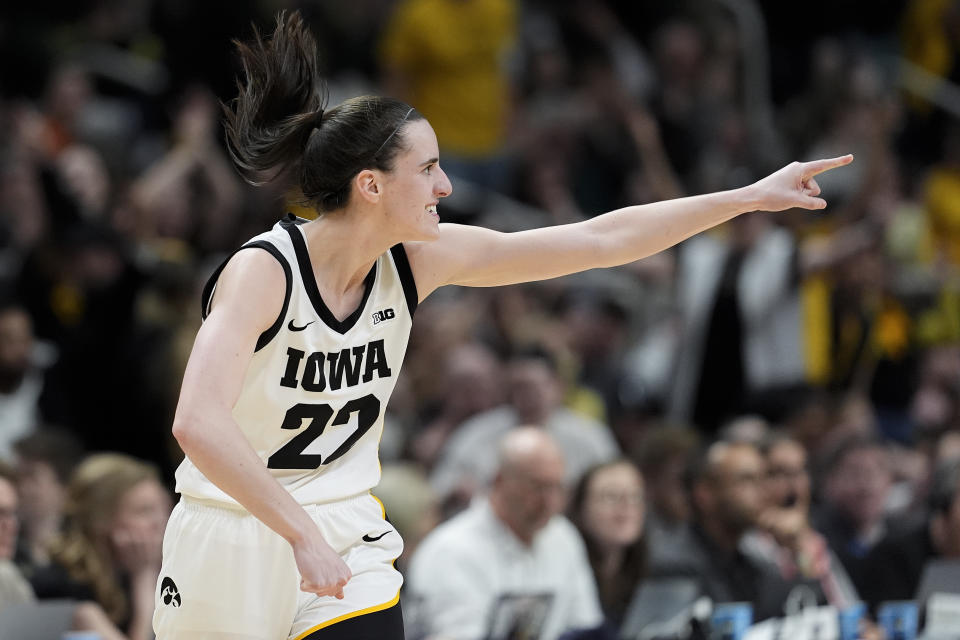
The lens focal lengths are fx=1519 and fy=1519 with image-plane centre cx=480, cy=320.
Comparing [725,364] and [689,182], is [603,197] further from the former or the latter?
[725,364]

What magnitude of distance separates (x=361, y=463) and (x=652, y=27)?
405 inches

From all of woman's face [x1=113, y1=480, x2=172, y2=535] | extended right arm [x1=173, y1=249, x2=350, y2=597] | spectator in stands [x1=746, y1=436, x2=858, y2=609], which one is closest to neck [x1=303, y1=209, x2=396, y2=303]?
extended right arm [x1=173, y1=249, x2=350, y2=597]

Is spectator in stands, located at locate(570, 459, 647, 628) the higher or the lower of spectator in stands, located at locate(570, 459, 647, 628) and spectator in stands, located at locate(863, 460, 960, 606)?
the higher

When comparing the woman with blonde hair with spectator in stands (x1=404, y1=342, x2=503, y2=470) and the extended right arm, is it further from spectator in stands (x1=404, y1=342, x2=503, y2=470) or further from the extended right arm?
spectator in stands (x1=404, y1=342, x2=503, y2=470)

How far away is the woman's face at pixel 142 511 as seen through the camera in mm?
6004

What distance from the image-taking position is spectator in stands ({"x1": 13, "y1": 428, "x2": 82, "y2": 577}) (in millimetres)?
6734

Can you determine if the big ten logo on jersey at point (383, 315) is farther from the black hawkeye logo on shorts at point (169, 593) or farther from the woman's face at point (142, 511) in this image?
the woman's face at point (142, 511)

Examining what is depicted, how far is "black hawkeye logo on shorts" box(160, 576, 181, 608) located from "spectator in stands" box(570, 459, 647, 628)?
3485mm

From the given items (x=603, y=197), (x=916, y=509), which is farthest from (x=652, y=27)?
(x=916, y=509)

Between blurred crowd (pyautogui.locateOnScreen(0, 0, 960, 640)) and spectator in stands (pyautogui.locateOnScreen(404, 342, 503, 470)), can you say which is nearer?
blurred crowd (pyautogui.locateOnScreen(0, 0, 960, 640))

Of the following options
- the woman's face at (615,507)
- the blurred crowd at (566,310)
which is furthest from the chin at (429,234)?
the woman's face at (615,507)

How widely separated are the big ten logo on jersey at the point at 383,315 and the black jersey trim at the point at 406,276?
3.1 inches

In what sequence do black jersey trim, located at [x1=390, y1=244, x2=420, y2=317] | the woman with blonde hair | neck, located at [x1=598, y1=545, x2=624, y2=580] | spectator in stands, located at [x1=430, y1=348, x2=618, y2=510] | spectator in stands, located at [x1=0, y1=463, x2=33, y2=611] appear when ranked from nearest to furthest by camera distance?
black jersey trim, located at [x1=390, y1=244, x2=420, y2=317], spectator in stands, located at [x1=0, y1=463, x2=33, y2=611], the woman with blonde hair, neck, located at [x1=598, y1=545, x2=624, y2=580], spectator in stands, located at [x1=430, y1=348, x2=618, y2=510]

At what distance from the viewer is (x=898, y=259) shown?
38.5 feet
